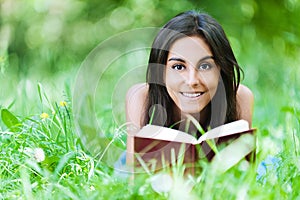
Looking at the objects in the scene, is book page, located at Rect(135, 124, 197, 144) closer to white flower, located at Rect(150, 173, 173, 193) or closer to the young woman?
the young woman

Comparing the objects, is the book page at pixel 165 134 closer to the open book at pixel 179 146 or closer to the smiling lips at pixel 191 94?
the open book at pixel 179 146

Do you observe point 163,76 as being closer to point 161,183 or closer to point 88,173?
point 88,173

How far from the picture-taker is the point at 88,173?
1.89m

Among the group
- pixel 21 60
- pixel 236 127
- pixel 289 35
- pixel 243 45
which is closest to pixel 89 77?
pixel 236 127

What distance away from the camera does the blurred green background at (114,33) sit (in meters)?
3.41

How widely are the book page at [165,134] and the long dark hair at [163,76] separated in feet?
0.43

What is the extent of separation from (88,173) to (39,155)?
161 mm

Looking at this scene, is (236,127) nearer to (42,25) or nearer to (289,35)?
(289,35)

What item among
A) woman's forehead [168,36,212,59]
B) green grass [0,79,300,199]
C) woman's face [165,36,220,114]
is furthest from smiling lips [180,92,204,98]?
green grass [0,79,300,199]

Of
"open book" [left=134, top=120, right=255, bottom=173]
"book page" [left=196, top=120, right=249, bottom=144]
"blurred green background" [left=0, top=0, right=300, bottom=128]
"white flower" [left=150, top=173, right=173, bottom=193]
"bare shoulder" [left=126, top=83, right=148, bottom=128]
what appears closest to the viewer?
"white flower" [left=150, top=173, right=173, bottom=193]

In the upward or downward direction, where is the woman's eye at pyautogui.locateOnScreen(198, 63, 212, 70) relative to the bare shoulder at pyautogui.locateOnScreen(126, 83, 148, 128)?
upward

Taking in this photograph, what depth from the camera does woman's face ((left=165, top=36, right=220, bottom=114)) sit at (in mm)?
1994

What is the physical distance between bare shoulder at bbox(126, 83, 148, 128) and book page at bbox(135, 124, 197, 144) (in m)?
0.13

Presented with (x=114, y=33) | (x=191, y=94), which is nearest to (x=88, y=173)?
(x=191, y=94)
